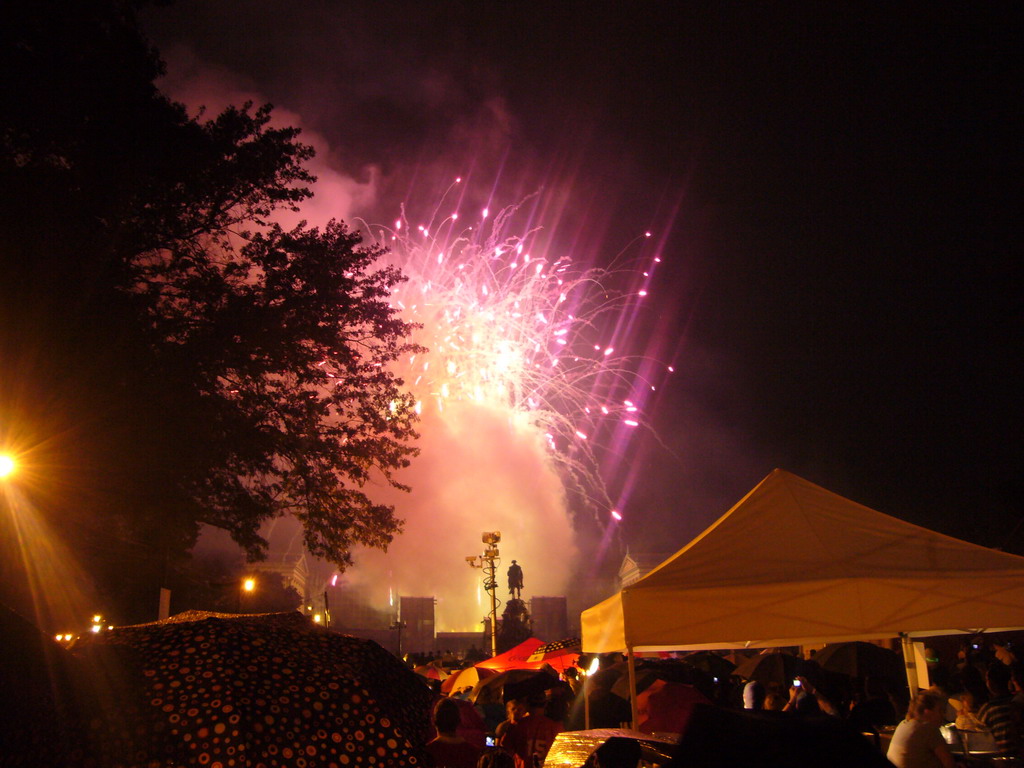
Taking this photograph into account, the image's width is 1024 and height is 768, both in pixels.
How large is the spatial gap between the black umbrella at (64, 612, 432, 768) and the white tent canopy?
9.12 ft

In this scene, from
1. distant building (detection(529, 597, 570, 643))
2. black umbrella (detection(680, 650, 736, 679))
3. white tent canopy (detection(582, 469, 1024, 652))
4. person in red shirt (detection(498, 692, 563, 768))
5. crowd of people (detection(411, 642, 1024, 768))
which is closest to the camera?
crowd of people (detection(411, 642, 1024, 768))

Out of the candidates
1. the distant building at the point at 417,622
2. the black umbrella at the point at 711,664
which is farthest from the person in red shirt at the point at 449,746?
the distant building at the point at 417,622

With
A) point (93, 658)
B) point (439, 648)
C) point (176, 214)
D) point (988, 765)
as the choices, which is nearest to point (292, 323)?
point (176, 214)

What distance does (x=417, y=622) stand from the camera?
61.1 metres

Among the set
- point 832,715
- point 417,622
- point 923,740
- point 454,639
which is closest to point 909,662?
point 923,740

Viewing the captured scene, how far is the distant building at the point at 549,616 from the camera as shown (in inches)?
2351

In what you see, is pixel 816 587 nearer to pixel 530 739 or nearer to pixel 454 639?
pixel 530 739

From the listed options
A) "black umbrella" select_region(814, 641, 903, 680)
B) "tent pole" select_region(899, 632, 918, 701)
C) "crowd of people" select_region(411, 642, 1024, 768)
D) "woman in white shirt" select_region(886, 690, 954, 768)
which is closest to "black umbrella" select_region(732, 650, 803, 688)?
"black umbrella" select_region(814, 641, 903, 680)

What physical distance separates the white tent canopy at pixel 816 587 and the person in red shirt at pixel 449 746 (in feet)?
5.86

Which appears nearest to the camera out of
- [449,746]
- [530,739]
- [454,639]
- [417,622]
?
[449,746]

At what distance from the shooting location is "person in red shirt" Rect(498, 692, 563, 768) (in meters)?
6.23

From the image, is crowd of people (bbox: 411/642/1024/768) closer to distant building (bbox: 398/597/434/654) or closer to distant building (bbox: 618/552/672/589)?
distant building (bbox: 398/597/434/654)

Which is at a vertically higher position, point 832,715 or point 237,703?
point 237,703

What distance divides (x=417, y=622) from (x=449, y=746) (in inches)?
2354
